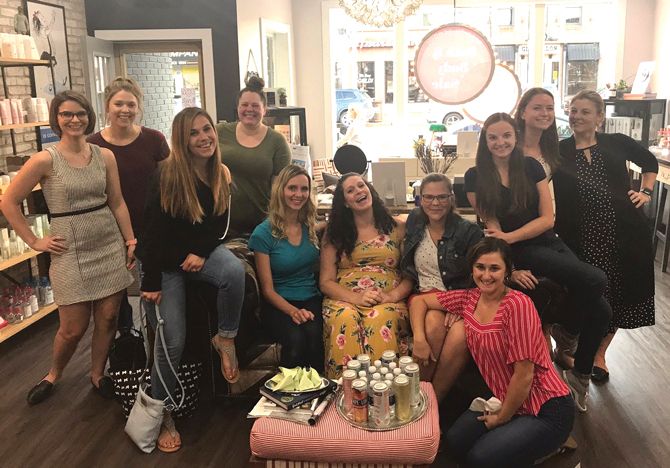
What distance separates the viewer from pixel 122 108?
10.0 ft

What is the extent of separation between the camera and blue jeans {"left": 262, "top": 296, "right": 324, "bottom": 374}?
2861mm

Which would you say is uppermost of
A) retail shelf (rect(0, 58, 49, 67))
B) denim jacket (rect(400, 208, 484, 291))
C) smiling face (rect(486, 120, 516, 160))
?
retail shelf (rect(0, 58, 49, 67))

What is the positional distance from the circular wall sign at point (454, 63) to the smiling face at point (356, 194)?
177 centimetres

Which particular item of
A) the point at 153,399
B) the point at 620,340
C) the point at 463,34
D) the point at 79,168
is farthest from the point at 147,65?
the point at 620,340

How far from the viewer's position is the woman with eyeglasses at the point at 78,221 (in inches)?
110

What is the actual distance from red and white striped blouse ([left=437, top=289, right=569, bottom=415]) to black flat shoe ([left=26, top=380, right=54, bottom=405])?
217 centimetres

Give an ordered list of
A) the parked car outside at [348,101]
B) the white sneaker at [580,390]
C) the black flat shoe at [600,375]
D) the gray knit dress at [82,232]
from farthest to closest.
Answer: the parked car outside at [348,101] < the black flat shoe at [600,375] < the white sneaker at [580,390] < the gray knit dress at [82,232]

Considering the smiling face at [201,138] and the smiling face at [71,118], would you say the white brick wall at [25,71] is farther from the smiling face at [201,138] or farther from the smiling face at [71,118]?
the smiling face at [201,138]

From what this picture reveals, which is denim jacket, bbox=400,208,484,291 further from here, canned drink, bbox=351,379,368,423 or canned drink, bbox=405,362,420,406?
canned drink, bbox=351,379,368,423

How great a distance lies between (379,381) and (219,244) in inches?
43.1

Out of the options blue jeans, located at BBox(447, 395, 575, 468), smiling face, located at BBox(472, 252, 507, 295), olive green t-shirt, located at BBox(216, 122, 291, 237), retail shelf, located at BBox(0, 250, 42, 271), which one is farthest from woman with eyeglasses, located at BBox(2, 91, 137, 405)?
blue jeans, located at BBox(447, 395, 575, 468)

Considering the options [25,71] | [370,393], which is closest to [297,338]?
[370,393]

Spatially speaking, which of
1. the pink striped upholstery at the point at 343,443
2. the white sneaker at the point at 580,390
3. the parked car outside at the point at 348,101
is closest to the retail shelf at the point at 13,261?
the pink striped upholstery at the point at 343,443

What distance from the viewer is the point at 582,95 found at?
3025mm
